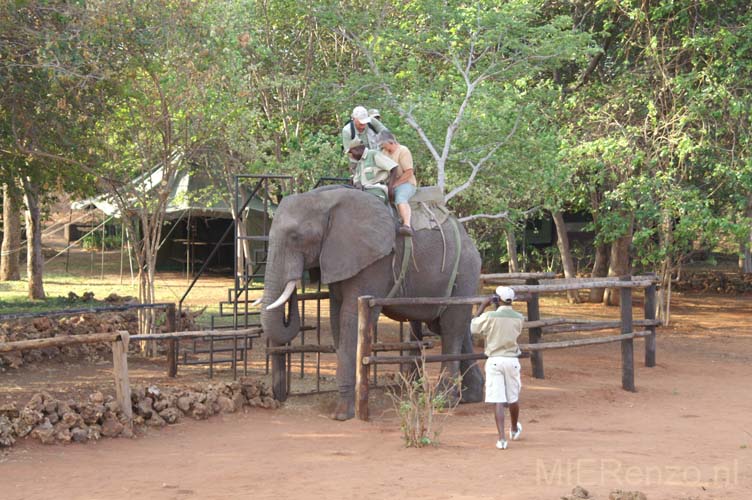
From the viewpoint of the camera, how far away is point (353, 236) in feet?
30.6

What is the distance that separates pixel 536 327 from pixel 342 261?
148 inches

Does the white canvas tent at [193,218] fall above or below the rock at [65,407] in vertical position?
above

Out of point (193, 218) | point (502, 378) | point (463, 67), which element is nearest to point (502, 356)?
point (502, 378)

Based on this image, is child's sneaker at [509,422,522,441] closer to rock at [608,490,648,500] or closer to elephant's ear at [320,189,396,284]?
rock at [608,490,648,500]

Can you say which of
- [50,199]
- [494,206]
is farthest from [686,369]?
[50,199]

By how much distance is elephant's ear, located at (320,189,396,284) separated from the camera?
9.30 metres

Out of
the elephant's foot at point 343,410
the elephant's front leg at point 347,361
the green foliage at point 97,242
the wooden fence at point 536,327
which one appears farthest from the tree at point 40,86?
the green foliage at point 97,242

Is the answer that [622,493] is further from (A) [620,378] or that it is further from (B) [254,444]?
(A) [620,378]

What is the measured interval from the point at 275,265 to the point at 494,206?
7126 millimetres

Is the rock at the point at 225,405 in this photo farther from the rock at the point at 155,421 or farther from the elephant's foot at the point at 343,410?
the elephant's foot at the point at 343,410

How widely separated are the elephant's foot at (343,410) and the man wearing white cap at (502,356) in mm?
1787

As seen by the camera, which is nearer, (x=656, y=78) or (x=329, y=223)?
(x=329, y=223)

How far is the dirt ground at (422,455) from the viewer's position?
Result: 6691 mm

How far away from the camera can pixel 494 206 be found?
1562cm
